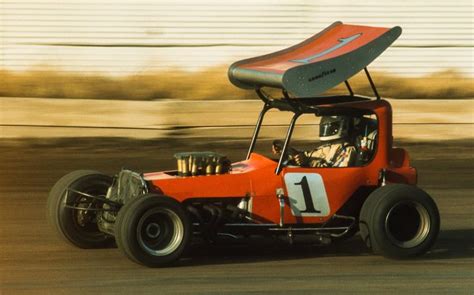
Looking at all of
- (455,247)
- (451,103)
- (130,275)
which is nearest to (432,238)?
(455,247)

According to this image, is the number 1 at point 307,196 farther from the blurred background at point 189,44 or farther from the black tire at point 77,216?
the blurred background at point 189,44

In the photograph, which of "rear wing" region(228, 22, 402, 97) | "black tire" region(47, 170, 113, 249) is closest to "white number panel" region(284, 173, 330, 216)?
"rear wing" region(228, 22, 402, 97)

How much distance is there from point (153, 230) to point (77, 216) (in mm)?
1166

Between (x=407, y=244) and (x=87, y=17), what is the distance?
507 inches

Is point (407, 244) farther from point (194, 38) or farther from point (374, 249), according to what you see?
point (194, 38)

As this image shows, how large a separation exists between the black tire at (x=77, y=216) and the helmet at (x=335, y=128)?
2.03 metres

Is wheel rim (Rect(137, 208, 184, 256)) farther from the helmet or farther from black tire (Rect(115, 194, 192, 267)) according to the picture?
the helmet

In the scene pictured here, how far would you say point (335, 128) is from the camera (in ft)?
31.9

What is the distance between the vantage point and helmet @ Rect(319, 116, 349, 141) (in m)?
9.68

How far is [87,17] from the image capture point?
20953 mm

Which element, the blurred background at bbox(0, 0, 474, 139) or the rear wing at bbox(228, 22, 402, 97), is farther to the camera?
the blurred background at bbox(0, 0, 474, 139)

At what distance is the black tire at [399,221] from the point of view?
29.8 feet

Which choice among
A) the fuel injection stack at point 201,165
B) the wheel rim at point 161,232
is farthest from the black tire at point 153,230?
the fuel injection stack at point 201,165

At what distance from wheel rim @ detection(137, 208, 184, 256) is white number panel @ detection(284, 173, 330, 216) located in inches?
40.2
